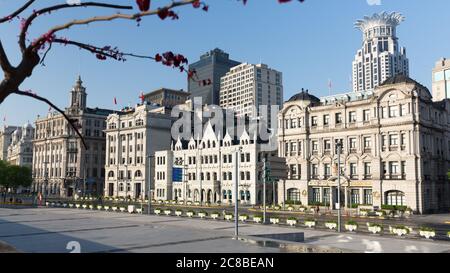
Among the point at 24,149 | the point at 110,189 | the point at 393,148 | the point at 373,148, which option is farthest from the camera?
the point at 24,149

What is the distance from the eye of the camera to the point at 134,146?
393 feet

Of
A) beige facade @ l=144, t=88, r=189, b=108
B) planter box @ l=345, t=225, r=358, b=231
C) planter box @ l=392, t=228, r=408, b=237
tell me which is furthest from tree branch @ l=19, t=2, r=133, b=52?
beige facade @ l=144, t=88, r=189, b=108

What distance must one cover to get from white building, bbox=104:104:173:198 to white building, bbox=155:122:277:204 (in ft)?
29.9

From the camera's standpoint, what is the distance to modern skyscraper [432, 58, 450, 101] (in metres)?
177

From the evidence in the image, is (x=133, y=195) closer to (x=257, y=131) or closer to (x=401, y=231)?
(x=257, y=131)

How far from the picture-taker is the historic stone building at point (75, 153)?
136 m

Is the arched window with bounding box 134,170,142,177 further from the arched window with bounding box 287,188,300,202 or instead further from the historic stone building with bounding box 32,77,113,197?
the arched window with bounding box 287,188,300,202

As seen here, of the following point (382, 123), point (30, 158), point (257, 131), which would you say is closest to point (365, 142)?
point (382, 123)

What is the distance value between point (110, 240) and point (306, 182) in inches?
2197

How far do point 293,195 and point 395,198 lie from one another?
19962 mm

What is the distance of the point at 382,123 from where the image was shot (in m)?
70.4

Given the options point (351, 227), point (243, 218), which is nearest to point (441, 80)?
point (243, 218)

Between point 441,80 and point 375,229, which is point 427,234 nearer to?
point 375,229

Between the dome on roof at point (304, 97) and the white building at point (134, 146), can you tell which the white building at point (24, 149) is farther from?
the dome on roof at point (304, 97)
